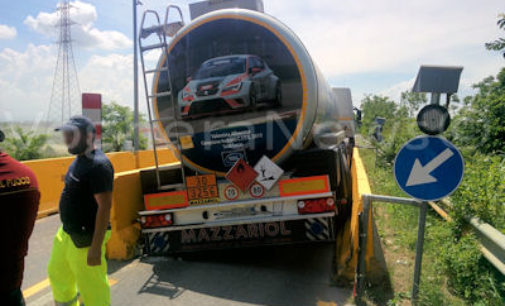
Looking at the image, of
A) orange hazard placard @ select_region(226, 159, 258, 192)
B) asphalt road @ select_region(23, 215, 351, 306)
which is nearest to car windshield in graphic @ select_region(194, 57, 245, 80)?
orange hazard placard @ select_region(226, 159, 258, 192)

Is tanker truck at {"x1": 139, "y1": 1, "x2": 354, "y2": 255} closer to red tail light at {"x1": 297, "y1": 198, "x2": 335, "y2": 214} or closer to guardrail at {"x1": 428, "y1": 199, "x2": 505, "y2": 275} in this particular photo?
red tail light at {"x1": 297, "y1": 198, "x2": 335, "y2": 214}

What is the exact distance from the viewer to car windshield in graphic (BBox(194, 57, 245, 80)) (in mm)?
4262

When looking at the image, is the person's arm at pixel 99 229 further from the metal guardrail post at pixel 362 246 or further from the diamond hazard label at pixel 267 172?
the metal guardrail post at pixel 362 246

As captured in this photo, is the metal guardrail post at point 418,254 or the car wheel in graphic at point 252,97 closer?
the metal guardrail post at point 418,254

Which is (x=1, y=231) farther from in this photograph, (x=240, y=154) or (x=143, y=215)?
(x=240, y=154)

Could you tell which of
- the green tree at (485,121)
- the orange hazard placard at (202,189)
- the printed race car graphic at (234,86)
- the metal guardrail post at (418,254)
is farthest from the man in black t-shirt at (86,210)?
the green tree at (485,121)

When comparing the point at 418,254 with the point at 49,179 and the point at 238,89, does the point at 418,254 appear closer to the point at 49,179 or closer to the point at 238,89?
the point at 238,89

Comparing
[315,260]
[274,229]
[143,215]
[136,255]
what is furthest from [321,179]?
[136,255]

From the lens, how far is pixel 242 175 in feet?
13.4

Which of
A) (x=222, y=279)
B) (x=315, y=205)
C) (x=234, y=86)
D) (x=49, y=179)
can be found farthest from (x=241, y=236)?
(x=49, y=179)

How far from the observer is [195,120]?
4.45m

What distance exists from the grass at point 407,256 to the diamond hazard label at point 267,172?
1543 millimetres

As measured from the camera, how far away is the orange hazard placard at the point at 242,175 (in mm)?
4059

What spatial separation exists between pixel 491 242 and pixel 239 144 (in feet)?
9.08
